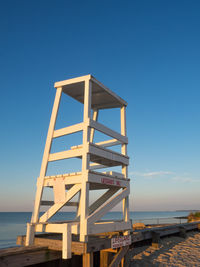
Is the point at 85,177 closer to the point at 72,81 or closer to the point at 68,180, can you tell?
the point at 68,180

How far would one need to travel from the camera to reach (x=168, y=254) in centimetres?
1448

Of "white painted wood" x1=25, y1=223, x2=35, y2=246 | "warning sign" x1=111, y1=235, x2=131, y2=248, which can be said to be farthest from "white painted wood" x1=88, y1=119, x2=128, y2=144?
"white painted wood" x1=25, y1=223, x2=35, y2=246

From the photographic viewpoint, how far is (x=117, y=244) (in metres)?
10.9

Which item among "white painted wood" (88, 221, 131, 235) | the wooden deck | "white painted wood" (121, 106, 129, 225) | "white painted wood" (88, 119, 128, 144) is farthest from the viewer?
"white painted wood" (121, 106, 129, 225)

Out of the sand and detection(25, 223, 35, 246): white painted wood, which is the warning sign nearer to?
the sand

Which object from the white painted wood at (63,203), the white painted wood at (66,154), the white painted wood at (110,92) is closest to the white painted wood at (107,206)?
the white painted wood at (63,203)

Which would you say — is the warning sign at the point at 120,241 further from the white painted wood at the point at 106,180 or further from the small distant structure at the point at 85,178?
the white painted wood at the point at 106,180

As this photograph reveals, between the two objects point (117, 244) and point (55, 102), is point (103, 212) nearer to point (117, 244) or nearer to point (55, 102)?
point (117, 244)

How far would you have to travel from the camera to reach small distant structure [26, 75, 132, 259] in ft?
32.7

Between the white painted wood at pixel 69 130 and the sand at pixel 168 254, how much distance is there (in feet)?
22.2

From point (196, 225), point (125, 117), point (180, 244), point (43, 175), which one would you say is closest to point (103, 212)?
point (43, 175)

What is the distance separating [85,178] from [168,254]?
7.80m

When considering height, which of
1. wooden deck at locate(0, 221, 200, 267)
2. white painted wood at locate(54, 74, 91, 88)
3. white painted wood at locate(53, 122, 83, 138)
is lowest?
wooden deck at locate(0, 221, 200, 267)

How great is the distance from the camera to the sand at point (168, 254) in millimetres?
12828
